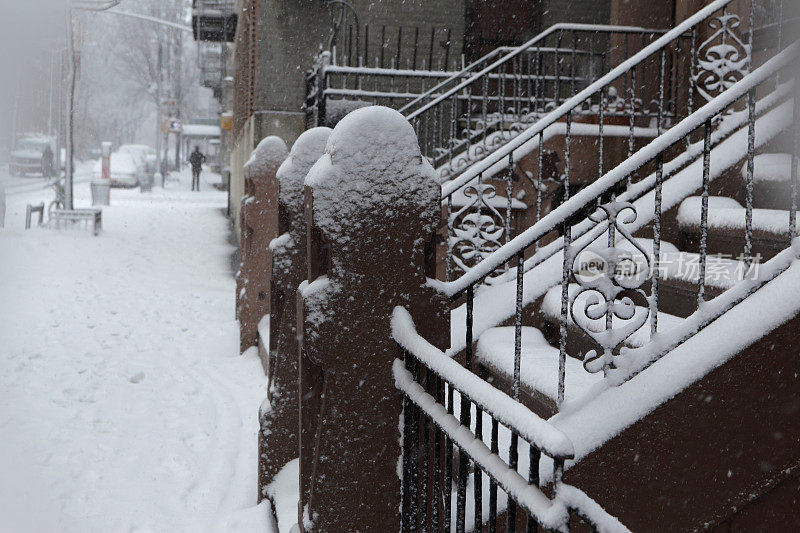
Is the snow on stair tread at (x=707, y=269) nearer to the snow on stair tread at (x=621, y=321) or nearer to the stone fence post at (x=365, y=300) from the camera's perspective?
the snow on stair tread at (x=621, y=321)

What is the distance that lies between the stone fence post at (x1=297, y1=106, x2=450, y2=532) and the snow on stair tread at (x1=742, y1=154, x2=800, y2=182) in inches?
101

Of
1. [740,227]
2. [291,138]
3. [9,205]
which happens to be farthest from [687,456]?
[9,205]

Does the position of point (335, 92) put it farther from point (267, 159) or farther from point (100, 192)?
point (100, 192)

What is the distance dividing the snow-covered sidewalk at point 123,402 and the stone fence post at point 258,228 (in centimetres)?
38

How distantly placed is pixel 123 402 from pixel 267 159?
2.66m

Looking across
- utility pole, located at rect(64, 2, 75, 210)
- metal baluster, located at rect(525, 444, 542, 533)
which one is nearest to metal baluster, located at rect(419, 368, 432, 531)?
metal baluster, located at rect(525, 444, 542, 533)

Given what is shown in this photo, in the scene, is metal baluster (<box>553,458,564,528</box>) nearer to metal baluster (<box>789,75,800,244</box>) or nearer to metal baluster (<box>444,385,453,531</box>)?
metal baluster (<box>444,385,453,531</box>)

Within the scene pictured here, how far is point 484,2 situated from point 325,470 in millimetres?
11806

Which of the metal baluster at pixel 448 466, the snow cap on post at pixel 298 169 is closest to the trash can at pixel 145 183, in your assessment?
the snow cap on post at pixel 298 169

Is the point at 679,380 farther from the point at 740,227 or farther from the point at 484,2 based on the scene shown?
the point at 484,2

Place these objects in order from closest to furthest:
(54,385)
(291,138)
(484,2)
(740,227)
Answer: (740,227)
(54,385)
(291,138)
(484,2)

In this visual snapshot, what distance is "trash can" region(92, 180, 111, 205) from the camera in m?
24.3

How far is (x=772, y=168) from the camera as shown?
4.62m

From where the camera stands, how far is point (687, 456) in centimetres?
296
